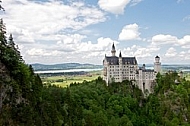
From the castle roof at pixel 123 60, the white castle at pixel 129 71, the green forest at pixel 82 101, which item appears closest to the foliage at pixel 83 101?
the green forest at pixel 82 101

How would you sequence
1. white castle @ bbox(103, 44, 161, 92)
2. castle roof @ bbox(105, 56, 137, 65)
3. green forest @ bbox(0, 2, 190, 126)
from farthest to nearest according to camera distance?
castle roof @ bbox(105, 56, 137, 65) → white castle @ bbox(103, 44, 161, 92) → green forest @ bbox(0, 2, 190, 126)

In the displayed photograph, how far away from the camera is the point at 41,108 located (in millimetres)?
60906

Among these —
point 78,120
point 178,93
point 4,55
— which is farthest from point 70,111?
point 178,93

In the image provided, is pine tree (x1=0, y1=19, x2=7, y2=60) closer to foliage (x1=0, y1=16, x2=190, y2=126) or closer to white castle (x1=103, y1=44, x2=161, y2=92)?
foliage (x1=0, y1=16, x2=190, y2=126)

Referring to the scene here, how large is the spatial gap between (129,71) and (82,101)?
137 ft

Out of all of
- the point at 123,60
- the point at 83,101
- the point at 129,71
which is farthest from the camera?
the point at 123,60

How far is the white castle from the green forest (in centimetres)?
341

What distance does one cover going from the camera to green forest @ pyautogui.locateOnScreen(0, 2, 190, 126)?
164 ft

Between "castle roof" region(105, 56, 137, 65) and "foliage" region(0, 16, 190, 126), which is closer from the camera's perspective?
"foliage" region(0, 16, 190, 126)

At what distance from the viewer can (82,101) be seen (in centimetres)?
9681

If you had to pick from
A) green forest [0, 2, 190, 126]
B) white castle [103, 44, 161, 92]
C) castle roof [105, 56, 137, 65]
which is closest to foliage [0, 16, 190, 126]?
green forest [0, 2, 190, 126]

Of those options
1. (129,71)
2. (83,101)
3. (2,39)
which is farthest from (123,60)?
(2,39)

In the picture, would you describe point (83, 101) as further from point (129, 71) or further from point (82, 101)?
point (129, 71)

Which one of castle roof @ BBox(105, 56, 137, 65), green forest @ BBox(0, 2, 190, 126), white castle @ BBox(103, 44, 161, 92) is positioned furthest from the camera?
castle roof @ BBox(105, 56, 137, 65)
